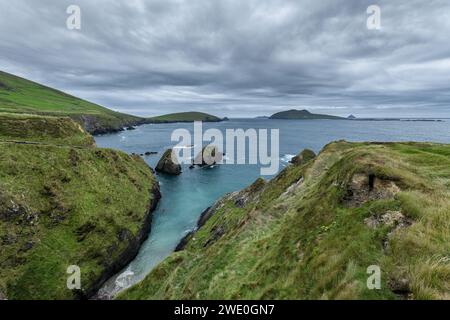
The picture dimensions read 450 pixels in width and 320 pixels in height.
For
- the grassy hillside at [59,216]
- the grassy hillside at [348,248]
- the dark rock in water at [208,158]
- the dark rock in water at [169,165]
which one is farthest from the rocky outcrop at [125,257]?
the dark rock in water at [208,158]

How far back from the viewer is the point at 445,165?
21.0 meters

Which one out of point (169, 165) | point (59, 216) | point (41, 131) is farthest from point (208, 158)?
point (59, 216)

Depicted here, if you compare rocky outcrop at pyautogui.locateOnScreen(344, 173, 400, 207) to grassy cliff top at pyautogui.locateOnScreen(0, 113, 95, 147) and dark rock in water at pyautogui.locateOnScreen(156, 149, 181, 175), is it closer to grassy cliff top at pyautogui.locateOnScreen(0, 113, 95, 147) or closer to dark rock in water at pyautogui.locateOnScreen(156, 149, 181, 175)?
grassy cliff top at pyautogui.locateOnScreen(0, 113, 95, 147)

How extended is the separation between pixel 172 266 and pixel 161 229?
105ft

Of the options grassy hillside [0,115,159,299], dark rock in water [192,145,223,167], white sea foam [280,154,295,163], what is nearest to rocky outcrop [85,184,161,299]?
grassy hillside [0,115,159,299]

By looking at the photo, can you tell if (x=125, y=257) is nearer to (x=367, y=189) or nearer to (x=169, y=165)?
(x=367, y=189)

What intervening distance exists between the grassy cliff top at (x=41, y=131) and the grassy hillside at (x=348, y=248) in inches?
2207

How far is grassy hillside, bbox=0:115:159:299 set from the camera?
32719 millimetres

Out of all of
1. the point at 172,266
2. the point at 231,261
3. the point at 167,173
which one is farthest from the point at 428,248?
the point at 167,173

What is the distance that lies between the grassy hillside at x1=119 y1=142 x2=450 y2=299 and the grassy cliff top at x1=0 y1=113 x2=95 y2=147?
56.1 m

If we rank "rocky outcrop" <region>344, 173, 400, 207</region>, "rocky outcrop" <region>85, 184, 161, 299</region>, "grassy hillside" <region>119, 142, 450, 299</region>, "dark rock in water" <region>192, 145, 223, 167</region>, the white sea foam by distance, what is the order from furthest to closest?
the white sea foam, "dark rock in water" <region>192, 145, 223, 167</region>, "rocky outcrop" <region>85, 184, 161, 299</region>, "rocky outcrop" <region>344, 173, 400, 207</region>, "grassy hillside" <region>119, 142, 450, 299</region>

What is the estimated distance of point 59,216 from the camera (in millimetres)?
40625
